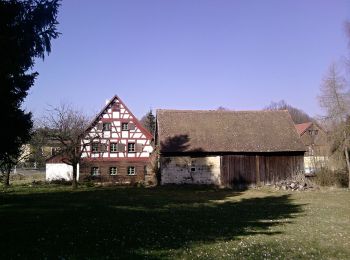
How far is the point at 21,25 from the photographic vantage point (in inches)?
557

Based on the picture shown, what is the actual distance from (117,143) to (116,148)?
0.63 metres

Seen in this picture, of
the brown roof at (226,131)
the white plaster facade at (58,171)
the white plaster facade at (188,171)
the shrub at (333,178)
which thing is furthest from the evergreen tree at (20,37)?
the white plaster facade at (58,171)

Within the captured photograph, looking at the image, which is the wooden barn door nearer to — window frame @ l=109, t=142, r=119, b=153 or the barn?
the barn

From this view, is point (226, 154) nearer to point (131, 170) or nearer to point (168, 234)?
point (131, 170)

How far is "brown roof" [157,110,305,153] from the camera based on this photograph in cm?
4238

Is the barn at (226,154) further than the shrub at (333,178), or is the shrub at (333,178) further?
the barn at (226,154)

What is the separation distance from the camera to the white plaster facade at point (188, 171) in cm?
4172

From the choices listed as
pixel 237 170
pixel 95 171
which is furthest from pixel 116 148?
pixel 237 170

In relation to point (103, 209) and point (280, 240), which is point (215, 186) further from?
point (280, 240)

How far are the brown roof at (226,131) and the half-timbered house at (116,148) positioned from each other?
6051mm

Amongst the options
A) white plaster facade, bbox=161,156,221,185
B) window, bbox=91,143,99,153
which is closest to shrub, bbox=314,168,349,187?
white plaster facade, bbox=161,156,221,185

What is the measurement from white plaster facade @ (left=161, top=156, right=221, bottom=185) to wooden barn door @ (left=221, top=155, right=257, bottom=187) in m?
0.71

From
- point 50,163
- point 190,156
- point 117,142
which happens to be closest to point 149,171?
point 117,142

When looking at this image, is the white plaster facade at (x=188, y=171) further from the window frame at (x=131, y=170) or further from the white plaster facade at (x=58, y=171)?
the white plaster facade at (x=58, y=171)
